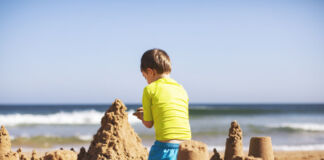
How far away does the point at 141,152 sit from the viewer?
2.80m

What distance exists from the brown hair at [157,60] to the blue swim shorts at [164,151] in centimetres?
54

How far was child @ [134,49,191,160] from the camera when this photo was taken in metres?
2.44

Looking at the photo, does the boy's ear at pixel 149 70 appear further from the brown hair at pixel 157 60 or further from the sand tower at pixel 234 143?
the sand tower at pixel 234 143

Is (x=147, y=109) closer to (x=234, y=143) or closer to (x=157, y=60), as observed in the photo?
(x=157, y=60)

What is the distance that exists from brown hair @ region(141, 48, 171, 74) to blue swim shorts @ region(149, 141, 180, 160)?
1.76 feet

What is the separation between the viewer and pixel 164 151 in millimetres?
2412

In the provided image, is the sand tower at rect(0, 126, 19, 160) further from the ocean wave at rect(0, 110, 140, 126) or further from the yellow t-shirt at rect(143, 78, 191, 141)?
the ocean wave at rect(0, 110, 140, 126)

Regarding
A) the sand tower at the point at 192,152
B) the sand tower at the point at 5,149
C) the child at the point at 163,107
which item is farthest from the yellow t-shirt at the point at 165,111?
the sand tower at the point at 5,149

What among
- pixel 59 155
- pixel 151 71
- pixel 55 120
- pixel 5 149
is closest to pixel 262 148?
pixel 151 71

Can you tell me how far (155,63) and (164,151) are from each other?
62 centimetres

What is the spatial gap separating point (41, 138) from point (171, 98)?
11.7 metres

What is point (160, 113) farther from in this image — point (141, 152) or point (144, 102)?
point (141, 152)

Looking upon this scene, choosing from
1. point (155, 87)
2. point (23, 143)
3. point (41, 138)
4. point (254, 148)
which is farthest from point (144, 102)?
point (41, 138)

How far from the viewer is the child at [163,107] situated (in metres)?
2.44
